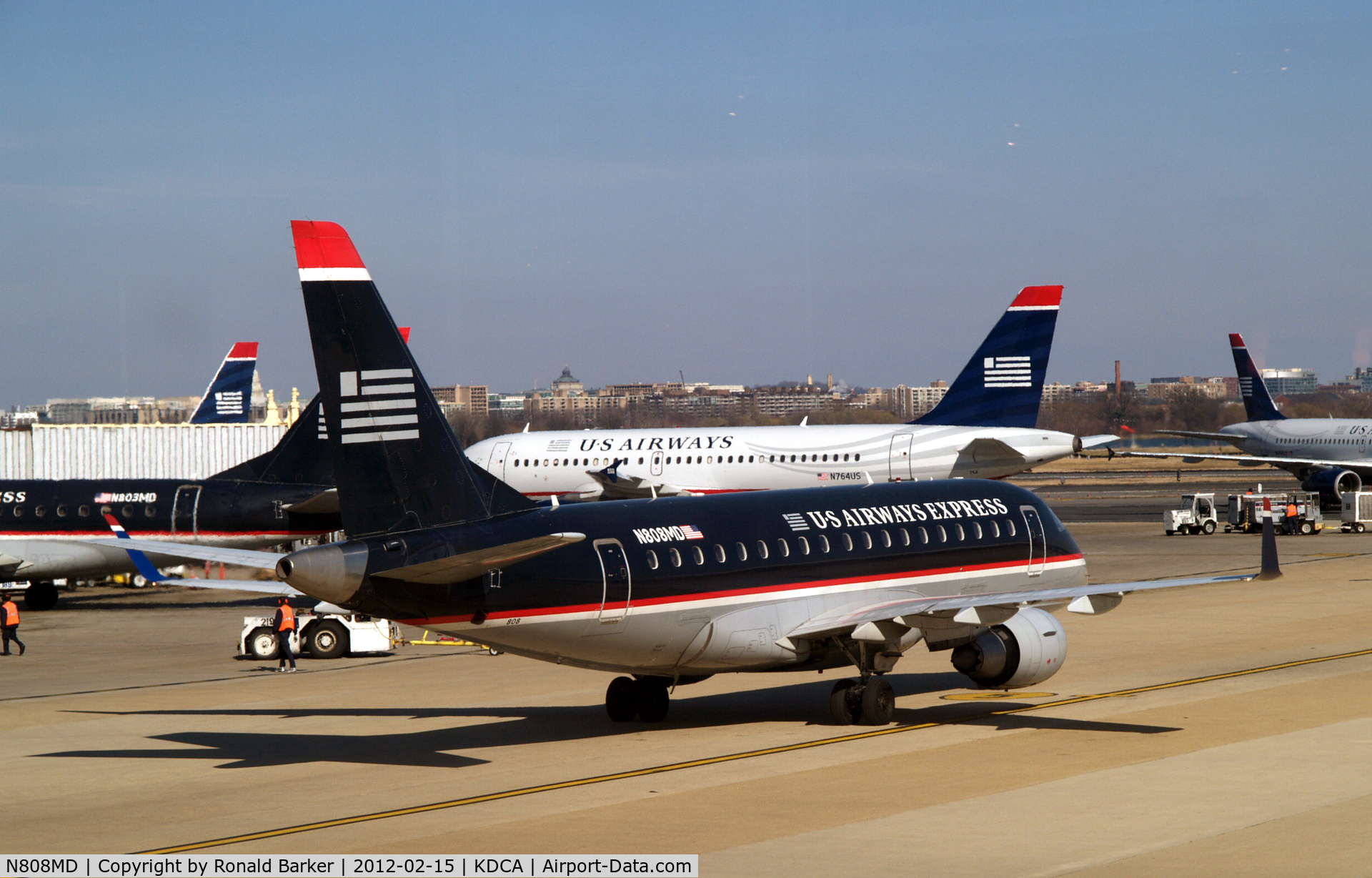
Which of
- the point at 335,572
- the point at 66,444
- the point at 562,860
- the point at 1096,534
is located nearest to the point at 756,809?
→ the point at 562,860

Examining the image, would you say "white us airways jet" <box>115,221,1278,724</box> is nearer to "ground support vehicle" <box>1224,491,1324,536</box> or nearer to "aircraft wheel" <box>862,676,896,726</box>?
"aircraft wheel" <box>862,676,896,726</box>

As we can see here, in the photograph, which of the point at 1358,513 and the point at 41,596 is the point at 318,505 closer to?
the point at 41,596

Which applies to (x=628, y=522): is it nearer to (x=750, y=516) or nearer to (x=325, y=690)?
(x=750, y=516)

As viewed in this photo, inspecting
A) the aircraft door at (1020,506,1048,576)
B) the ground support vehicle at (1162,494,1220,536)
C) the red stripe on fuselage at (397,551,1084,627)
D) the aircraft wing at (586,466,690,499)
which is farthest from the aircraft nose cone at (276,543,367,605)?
the ground support vehicle at (1162,494,1220,536)

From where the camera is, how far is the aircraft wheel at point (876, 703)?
22328 millimetres

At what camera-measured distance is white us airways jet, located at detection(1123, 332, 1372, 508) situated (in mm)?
78750

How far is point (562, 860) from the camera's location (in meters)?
14.2

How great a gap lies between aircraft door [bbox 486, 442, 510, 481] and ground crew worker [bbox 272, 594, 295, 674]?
3094 cm

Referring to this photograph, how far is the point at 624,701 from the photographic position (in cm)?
2328

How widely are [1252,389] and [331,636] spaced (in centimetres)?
7586

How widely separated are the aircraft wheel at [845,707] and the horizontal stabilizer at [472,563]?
6.68 metres

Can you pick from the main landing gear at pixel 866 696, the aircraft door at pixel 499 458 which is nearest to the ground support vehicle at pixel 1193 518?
the aircraft door at pixel 499 458

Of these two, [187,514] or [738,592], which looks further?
[187,514]

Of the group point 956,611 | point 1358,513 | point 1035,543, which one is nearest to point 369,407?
point 956,611
